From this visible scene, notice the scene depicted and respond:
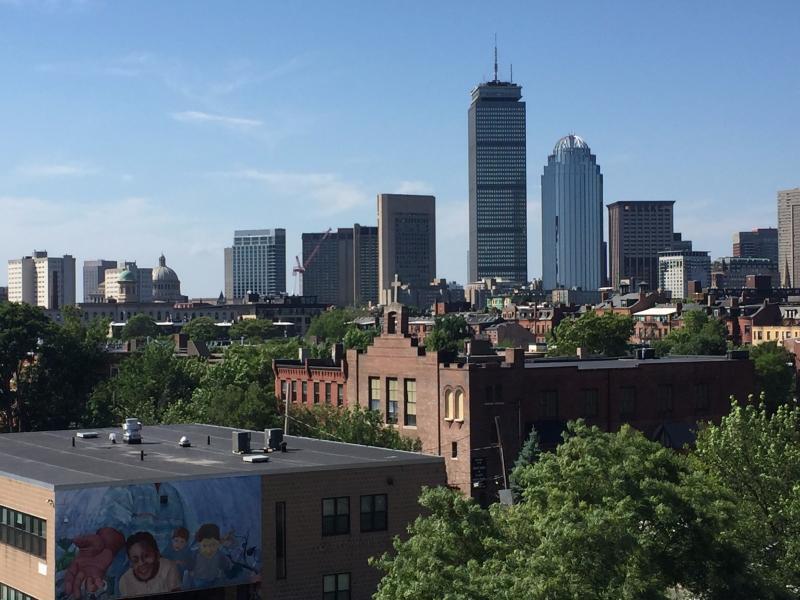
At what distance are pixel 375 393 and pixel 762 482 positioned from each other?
156 feet

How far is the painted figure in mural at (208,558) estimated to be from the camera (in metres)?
44.3

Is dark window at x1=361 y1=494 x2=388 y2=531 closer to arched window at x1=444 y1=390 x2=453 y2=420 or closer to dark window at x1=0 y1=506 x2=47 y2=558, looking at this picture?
dark window at x1=0 y1=506 x2=47 y2=558

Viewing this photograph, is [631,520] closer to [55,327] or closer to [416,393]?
[416,393]

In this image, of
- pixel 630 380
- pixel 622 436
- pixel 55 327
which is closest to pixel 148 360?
pixel 55 327

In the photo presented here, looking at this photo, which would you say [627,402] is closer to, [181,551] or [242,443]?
[242,443]

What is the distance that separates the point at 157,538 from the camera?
4353 centimetres

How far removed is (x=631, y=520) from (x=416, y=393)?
48.5 m

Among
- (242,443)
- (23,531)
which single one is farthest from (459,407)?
(23,531)

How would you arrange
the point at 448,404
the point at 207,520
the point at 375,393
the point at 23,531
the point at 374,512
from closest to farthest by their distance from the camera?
the point at 207,520, the point at 23,531, the point at 374,512, the point at 448,404, the point at 375,393

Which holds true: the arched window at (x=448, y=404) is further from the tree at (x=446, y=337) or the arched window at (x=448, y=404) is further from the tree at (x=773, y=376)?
the tree at (x=446, y=337)

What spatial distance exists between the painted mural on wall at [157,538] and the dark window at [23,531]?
1515 mm

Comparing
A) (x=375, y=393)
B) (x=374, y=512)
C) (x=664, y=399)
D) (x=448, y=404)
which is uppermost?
(x=375, y=393)

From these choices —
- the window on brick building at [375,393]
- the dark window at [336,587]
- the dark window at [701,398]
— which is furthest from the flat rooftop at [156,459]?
the dark window at [701,398]

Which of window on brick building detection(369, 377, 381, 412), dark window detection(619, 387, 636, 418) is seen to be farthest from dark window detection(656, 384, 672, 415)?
window on brick building detection(369, 377, 381, 412)
